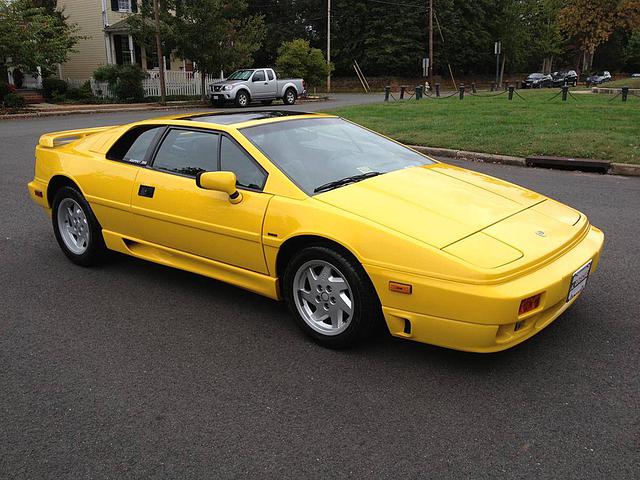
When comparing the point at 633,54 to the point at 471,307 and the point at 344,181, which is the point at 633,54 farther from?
the point at 471,307

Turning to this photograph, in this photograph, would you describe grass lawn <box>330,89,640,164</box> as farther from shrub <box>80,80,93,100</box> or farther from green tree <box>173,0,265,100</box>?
shrub <box>80,80,93,100</box>

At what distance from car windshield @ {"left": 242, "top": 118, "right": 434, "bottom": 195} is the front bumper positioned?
3.13 ft

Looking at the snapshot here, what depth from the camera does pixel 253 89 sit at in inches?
1072

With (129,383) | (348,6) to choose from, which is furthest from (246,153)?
(348,6)

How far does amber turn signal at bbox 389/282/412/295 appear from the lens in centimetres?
316

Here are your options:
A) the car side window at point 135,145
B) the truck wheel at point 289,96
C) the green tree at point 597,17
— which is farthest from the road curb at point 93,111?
the green tree at point 597,17

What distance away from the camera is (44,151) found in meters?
5.48

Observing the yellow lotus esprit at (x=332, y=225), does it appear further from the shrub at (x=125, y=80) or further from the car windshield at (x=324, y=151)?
the shrub at (x=125, y=80)

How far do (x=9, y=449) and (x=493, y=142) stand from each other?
1059 centimetres

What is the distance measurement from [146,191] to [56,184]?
1349 mm

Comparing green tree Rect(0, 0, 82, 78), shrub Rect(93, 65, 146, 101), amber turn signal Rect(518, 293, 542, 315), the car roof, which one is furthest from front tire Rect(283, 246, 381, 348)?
shrub Rect(93, 65, 146, 101)

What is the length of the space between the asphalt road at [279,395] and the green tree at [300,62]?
104ft

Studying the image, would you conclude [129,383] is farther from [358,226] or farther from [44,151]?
[44,151]

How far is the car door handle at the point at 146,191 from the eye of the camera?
4.43m
